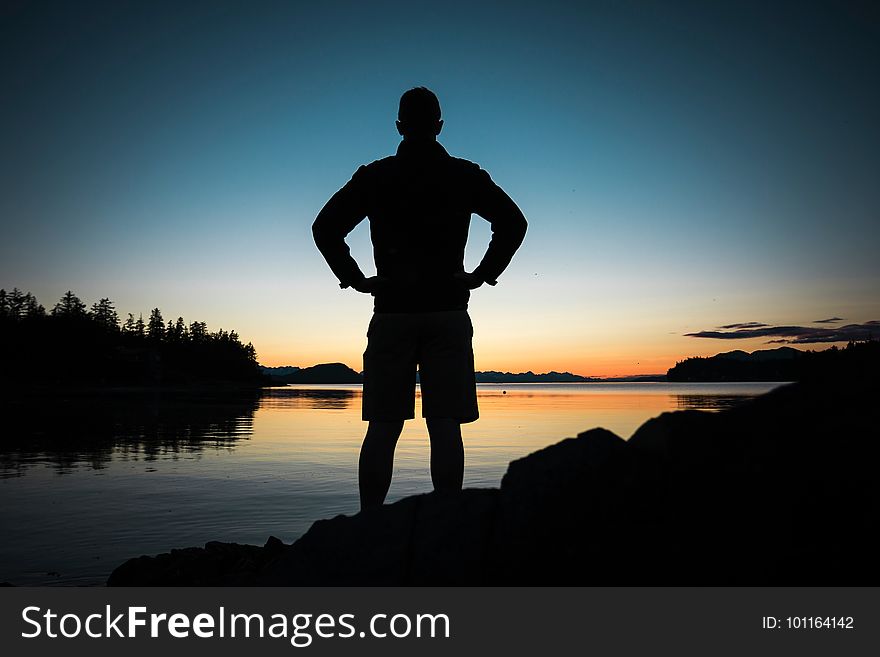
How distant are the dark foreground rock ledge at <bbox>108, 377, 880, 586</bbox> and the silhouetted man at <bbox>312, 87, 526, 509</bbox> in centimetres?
79

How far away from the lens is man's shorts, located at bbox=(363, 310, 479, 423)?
3.74 metres

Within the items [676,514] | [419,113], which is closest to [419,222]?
[419,113]

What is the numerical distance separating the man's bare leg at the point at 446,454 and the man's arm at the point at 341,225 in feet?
3.40

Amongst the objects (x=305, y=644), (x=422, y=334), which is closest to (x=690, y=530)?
(x=305, y=644)

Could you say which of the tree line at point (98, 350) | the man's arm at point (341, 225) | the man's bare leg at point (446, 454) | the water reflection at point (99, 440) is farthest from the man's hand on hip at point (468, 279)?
the tree line at point (98, 350)

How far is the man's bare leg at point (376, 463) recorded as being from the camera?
3.63 m

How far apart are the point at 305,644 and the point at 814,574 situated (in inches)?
75.3

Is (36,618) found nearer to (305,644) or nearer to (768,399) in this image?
(305,644)

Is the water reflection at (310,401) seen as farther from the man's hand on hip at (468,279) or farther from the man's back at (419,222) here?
the man's hand on hip at (468,279)

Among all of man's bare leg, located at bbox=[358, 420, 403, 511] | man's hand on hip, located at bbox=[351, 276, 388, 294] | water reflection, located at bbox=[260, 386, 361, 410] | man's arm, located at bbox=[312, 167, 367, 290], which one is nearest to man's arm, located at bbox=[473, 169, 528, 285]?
man's hand on hip, located at bbox=[351, 276, 388, 294]

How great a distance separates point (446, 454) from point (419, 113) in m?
2.16

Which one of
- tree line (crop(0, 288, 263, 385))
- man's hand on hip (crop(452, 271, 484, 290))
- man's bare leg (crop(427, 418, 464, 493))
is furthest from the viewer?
tree line (crop(0, 288, 263, 385))

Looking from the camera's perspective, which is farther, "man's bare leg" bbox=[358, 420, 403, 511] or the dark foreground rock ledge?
"man's bare leg" bbox=[358, 420, 403, 511]

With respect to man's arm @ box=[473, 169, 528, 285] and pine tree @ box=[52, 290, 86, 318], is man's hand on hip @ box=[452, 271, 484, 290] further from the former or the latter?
pine tree @ box=[52, 290, 86, 318]
